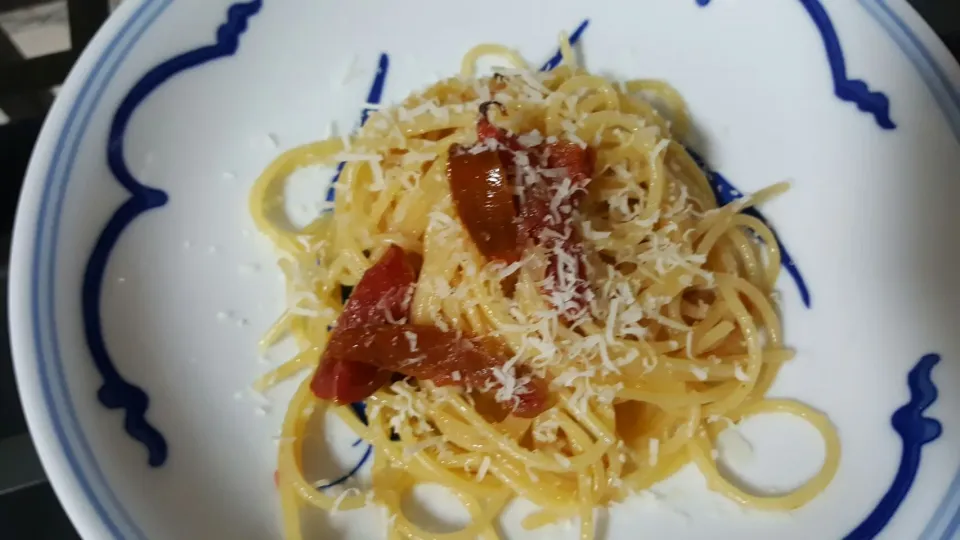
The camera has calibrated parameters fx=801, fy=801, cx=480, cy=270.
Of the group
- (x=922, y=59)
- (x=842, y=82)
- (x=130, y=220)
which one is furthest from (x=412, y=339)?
(x=922, y=59)

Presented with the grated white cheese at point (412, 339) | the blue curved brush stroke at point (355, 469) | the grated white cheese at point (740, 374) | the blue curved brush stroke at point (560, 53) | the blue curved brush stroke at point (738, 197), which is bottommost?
the blue curved brush stroke at point (355, 469)

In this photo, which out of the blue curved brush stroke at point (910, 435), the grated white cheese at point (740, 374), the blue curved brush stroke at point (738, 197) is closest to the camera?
the blue curved brush stroke at point (910, 435)

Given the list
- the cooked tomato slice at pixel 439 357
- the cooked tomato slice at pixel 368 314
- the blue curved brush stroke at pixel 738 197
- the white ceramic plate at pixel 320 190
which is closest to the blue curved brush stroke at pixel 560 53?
the white ceramic plate at pixel 320 190

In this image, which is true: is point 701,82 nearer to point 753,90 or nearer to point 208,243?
point 753,90

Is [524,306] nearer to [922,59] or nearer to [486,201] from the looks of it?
[486,201]

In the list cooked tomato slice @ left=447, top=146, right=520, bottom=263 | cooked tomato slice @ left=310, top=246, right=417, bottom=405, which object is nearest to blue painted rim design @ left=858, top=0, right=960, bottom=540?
cooked tomato slice @ left=447, top=146, right=520, bottom=263

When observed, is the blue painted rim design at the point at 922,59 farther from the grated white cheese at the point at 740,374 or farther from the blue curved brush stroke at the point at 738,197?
the grated white cheese at the point at 740,374

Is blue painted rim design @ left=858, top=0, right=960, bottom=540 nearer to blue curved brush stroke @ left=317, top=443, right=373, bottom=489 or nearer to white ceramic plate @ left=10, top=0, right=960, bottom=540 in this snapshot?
white ceramic plate @ left=10, top=0, right=960, bottom=540
